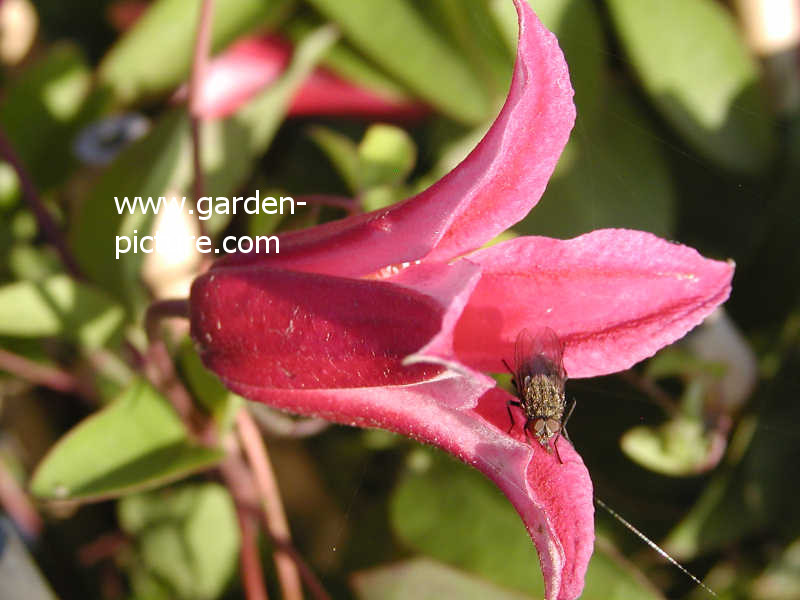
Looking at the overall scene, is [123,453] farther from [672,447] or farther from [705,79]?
[705,79]

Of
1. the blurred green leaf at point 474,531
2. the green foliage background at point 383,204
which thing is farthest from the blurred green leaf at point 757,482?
the blurred green leaf at point 474,531

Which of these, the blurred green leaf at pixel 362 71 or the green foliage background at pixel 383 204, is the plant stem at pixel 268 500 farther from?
the blurred green leaf at pixel 362 71

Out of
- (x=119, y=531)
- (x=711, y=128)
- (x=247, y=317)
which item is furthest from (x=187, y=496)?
(x=711, y=128)

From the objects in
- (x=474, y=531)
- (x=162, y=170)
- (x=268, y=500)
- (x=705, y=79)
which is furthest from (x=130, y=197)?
(x=705, y=79)

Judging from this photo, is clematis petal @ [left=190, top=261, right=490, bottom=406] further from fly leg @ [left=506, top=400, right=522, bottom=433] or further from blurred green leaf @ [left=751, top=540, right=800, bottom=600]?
blurred green leaf @ [left=751, top=540, right=800, bottom=600]

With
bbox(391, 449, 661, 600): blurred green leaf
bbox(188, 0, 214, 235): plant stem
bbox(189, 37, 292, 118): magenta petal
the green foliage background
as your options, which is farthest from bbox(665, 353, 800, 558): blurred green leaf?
bbox(189, 37, 292, 118): magenta petal
